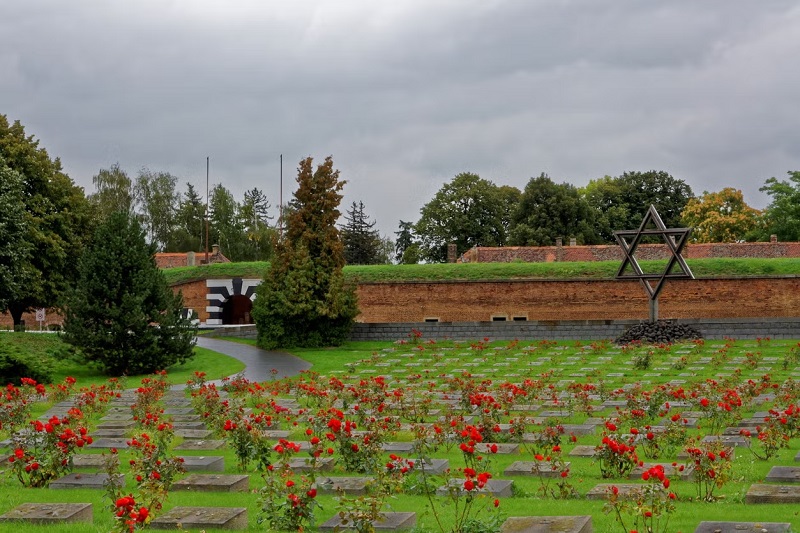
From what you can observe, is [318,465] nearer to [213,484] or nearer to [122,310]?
[213,484]

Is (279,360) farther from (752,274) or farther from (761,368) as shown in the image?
(752,274)

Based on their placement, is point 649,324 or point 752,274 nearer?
point 649,324

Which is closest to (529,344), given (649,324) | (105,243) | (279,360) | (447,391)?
(649,324)

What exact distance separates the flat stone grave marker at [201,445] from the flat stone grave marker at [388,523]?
212 inches

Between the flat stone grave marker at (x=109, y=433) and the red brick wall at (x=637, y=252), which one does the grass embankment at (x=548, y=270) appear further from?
the flat stone grave marker at (x=109, y=433)

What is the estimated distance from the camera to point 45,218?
34.2m

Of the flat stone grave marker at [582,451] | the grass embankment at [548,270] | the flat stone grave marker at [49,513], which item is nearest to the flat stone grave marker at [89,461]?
the flat stone grave marker at [49,513]

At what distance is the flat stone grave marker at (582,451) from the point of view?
11.8 metres

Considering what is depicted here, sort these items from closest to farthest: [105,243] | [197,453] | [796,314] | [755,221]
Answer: [197,453]
[105,243]
[796,314]
[755,221]

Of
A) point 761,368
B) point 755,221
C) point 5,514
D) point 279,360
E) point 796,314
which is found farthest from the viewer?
point 755,221

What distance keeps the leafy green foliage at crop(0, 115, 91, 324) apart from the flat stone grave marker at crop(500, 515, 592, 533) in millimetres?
27841

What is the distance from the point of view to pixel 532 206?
59.0 meters

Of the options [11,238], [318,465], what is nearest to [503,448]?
[318,465]

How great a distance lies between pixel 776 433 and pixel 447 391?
878 cm
